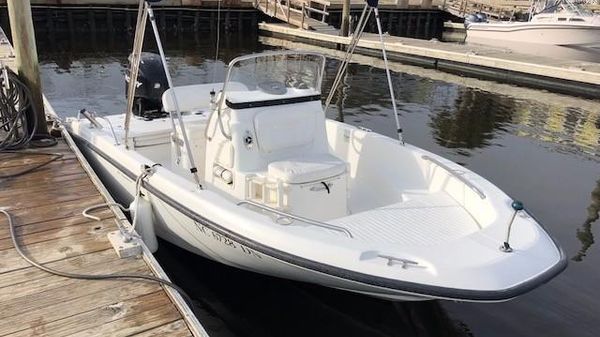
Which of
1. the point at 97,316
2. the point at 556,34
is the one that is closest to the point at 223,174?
the point at 97,316

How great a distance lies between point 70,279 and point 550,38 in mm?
22871

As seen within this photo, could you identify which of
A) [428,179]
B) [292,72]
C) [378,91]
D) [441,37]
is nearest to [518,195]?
[428,179]

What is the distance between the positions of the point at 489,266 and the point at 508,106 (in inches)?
357

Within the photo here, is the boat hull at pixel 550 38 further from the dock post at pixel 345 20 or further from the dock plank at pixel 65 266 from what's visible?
the dock plank at pixel 65 266

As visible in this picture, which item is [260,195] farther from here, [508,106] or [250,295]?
[508,106]

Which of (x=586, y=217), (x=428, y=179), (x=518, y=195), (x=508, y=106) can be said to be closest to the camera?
(x=428, y=179)

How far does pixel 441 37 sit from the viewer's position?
2673cm

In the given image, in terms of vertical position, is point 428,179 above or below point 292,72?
below

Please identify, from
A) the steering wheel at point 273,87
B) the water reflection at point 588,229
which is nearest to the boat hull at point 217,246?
the steering wheel at point 273,87

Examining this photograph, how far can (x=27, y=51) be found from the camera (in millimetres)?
5645

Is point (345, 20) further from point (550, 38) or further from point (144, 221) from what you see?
point (144, 221)

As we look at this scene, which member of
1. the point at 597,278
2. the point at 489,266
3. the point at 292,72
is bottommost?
the point at 597,278

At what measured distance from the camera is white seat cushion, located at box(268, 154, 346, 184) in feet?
13.6

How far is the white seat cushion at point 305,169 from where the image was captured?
4.14 metres
